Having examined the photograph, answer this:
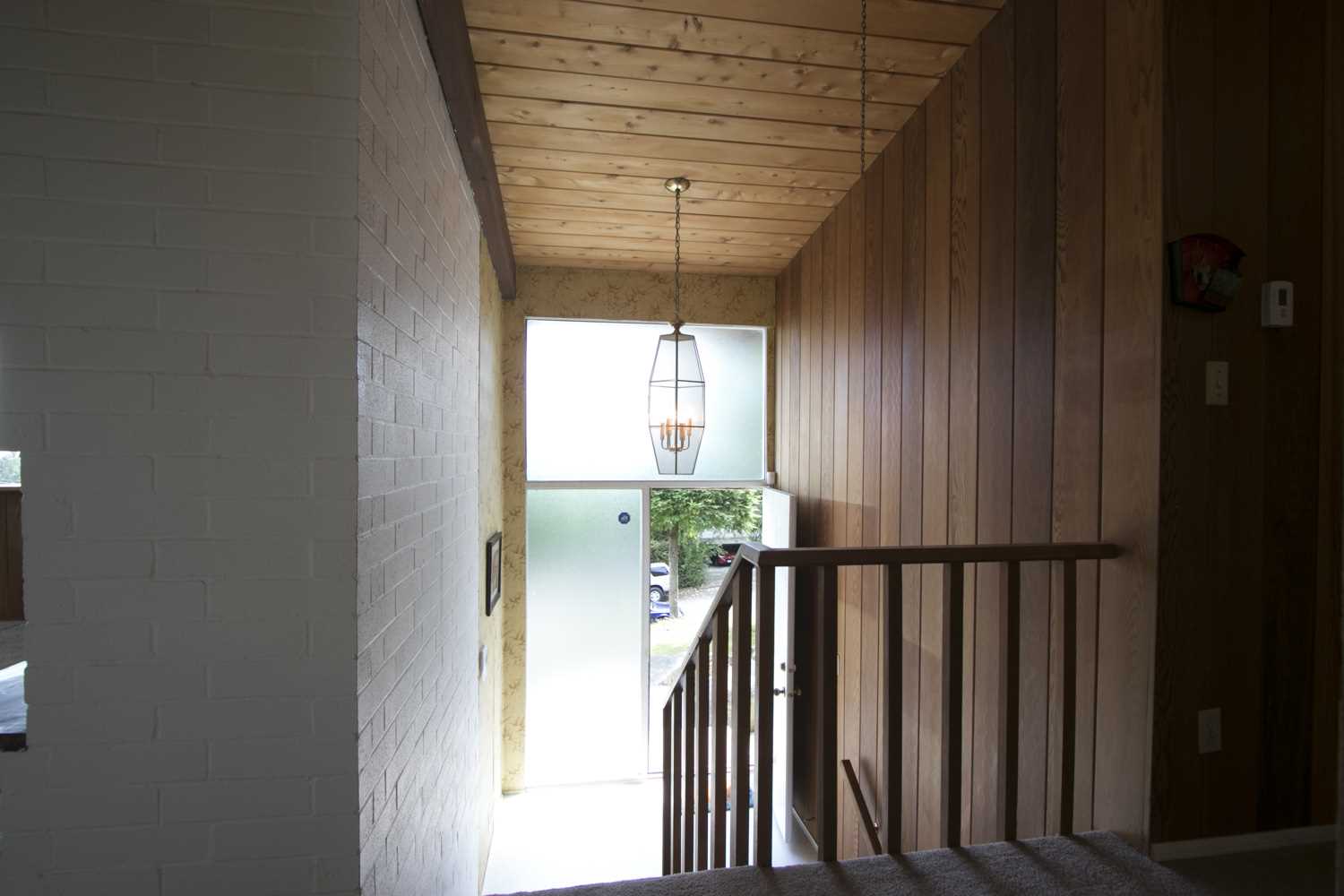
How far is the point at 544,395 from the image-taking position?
4312 mm

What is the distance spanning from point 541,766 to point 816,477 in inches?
107

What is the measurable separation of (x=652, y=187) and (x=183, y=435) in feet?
7.78

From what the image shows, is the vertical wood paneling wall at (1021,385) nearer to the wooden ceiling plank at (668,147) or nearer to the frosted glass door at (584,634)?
the wooden ceiling plank at (668,147)

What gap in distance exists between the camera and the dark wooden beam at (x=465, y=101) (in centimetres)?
182

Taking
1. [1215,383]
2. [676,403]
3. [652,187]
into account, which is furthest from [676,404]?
[1215,383]

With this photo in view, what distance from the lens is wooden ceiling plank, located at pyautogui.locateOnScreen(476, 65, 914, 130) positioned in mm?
2277

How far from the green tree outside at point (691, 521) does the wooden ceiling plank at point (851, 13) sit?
299 centimetres

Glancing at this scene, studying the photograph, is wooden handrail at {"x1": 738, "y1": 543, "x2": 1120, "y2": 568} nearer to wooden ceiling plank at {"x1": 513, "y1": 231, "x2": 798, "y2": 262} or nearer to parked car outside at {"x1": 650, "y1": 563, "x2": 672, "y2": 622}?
wooden ceiling plank at {"x1": 513, "y1": 231, "x2": 798, "y2": 262}

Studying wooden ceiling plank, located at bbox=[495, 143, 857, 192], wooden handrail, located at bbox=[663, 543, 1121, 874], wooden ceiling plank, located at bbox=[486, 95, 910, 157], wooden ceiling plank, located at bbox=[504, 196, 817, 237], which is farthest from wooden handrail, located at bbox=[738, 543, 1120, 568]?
wooden ceiling plank, located at bbox=[504, 196, 817, 237]

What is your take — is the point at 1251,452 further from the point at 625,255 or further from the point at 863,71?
the point at 625,255

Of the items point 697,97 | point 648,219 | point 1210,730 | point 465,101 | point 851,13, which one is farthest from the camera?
point 648,219

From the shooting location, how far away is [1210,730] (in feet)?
4.94

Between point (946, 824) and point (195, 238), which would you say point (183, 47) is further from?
point (946, 824)

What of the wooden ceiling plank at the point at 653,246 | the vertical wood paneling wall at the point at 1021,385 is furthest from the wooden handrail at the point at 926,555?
the wooden ceiling plank at the point at 653,246
